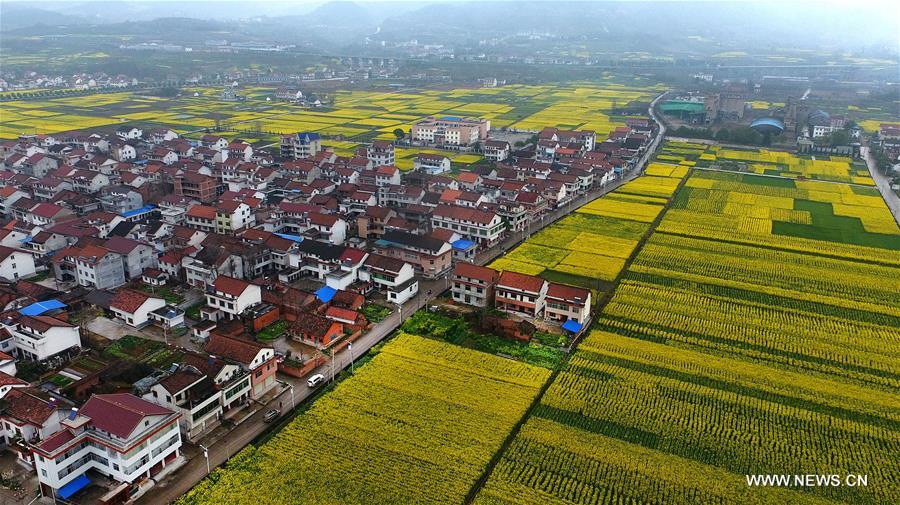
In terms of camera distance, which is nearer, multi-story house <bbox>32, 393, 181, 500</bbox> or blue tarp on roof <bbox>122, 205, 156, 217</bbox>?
multi-story house <bbox>32, 393, 181, 500</bbox>

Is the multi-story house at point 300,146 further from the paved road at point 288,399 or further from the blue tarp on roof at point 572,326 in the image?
the blue tarp on roof at point 572,326

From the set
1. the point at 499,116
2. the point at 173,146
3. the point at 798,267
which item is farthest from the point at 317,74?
the point at 798,267

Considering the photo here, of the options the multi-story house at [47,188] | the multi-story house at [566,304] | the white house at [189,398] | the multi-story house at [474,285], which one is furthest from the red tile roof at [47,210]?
the multi-story house at [566,304]

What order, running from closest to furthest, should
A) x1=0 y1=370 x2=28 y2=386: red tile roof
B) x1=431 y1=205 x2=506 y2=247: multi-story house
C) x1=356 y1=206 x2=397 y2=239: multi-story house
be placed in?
1. x1=0 y1=370 x2=28 y2=386: red tile roof
2. x1=431 y1=205 x2=506 y2=247: multi-story house
3. x1=356 y1=206 x2=397 y2=239: multi-story house

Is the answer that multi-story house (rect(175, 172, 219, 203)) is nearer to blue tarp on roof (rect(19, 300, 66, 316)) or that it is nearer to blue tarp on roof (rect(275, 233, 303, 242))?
blue tarp on roof (rect(275, 233, 303, 242))

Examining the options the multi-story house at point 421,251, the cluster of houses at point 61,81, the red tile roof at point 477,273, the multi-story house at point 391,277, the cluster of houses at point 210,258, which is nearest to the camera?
the cluster of houses at point 210,258

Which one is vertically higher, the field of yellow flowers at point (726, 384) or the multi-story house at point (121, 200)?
the multi-story house at point (121, 200)

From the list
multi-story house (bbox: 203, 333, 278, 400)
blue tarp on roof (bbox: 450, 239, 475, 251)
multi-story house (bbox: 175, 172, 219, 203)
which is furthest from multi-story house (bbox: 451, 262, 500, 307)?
multi-story house (bbox: 175, 172, 219, 203)
